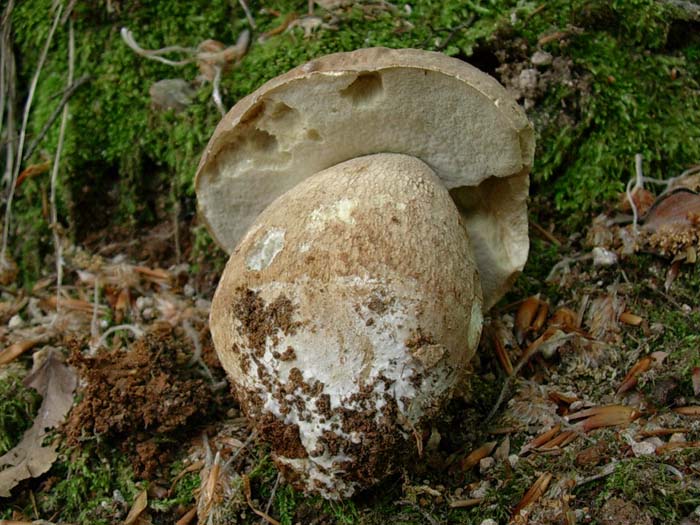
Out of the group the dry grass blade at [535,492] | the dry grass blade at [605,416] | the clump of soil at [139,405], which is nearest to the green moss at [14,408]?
the clump of soil at [139,405]

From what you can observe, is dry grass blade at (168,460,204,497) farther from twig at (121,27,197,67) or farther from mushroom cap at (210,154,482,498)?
twig at (121,27,197,67)

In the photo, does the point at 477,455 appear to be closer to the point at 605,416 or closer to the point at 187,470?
the point at 605,416

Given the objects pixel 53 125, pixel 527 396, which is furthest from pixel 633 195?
pixel 53 125

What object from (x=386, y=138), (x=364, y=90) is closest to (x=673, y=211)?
(x=386, y=138)

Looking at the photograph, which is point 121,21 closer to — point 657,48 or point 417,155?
point 417,155

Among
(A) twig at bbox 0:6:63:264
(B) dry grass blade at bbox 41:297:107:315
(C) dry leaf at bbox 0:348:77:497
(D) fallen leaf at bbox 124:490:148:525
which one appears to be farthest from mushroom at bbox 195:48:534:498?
(A) twig at bbox 0:6:63:264

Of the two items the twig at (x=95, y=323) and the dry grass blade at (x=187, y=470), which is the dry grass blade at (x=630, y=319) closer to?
the dry grass blade at (x=187, y=470)
